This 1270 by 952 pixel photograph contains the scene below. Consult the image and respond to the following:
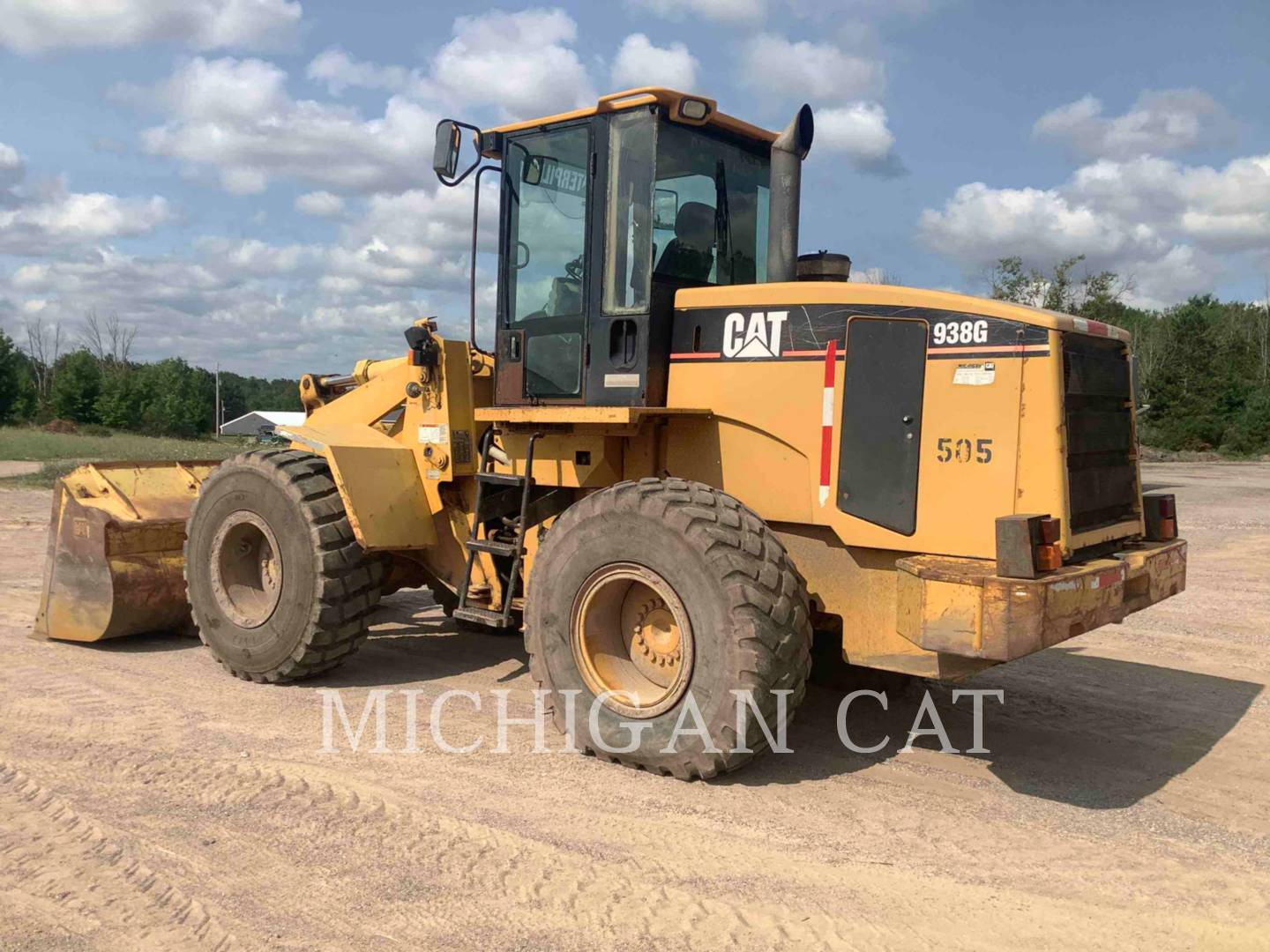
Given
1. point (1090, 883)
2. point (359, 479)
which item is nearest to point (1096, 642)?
point (1090, 883)

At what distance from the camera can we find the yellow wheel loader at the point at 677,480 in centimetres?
434

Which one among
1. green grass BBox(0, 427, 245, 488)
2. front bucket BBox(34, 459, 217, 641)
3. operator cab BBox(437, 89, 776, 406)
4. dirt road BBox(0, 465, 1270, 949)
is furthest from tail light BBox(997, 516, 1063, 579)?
green grass BBox(0, 427, 245, 488)

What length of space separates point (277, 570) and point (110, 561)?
60.5 inches

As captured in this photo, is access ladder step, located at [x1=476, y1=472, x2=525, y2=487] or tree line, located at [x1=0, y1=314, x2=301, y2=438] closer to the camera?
access ladder step, located at [x1=476, y1=472, x2=525, y2=487]

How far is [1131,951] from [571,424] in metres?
3.45

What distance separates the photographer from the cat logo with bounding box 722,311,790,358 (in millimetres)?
4938

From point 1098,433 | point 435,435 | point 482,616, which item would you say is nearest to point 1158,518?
point 1098,433

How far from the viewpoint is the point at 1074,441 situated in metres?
4.50

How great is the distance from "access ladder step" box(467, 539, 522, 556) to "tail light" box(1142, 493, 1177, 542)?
10.9 feet

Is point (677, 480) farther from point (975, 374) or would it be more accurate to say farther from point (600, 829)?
point (600, 829)

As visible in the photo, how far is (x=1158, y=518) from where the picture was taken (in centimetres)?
531

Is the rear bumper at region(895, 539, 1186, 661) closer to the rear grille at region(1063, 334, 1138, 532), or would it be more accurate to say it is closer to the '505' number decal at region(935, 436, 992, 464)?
the rear grille at region(1063, 334, 1138, 532)

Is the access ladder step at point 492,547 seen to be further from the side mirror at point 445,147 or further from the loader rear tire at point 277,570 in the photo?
the side mirror at point 445,147

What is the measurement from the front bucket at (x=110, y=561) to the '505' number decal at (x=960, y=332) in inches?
204
